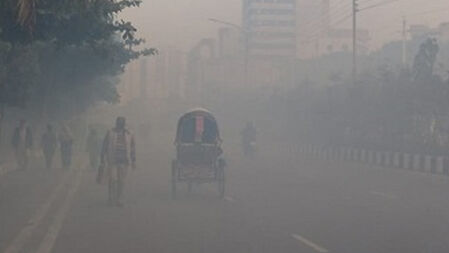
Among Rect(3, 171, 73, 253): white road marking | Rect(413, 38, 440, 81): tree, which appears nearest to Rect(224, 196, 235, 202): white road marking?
Rect(3, 171, 73, 253): white road marking

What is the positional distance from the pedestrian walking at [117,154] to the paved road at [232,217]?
70cm

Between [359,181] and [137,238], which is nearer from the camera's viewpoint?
[137,238]

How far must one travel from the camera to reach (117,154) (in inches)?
762

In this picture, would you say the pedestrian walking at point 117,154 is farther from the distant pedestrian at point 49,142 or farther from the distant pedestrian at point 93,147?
the distant pedestrian at point 93,147

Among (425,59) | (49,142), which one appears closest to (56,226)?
(49,142)

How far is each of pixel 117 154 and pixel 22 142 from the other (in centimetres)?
1441

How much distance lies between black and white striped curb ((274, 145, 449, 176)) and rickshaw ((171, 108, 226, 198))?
12374 mm

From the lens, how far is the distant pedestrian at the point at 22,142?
107 feet

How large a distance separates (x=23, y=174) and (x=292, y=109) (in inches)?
1942

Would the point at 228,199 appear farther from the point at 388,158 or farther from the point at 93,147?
the point at 388,158

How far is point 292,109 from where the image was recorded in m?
79.2

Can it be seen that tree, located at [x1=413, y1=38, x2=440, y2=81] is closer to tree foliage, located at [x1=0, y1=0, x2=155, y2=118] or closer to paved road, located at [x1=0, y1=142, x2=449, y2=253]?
tree foliage, located at [x1=0, y1=0, x2=155, y2=118]

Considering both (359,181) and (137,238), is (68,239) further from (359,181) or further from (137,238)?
(359,181)

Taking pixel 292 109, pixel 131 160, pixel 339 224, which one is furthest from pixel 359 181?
pixel 292 109
